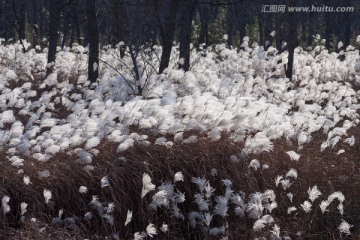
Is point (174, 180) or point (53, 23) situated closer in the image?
point (174, 180)

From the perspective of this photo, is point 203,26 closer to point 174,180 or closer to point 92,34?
point 92,34

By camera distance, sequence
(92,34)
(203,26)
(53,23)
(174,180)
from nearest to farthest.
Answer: (174,180), (92,34), (53,23), (203,26)

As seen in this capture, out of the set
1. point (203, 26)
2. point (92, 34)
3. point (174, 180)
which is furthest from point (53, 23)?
point (203, 26)

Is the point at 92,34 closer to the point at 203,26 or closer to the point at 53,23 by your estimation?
the point at 53,23

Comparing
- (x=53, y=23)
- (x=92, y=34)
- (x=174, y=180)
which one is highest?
(x=53, y=23)

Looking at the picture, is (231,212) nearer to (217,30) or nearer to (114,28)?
(114,28)

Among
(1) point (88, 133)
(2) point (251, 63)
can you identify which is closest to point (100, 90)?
(1) point (88, 133)

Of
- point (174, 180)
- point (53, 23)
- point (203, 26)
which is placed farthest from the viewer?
point (203, 26)

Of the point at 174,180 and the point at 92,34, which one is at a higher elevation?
the point at 92,34

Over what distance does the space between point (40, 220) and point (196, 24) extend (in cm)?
2318

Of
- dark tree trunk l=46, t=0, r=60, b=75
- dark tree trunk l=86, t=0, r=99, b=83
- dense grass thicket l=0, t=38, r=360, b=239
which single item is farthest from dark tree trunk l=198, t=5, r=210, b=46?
dense grass thicket l=0, t=38, r=360, b=239

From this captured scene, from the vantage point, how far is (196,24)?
91.9 ft

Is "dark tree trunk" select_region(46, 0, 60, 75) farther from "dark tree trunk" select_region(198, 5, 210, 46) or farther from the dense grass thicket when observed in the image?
the dense grass thicket

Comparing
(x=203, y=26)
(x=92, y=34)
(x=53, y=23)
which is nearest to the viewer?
(x=92, y=34)
